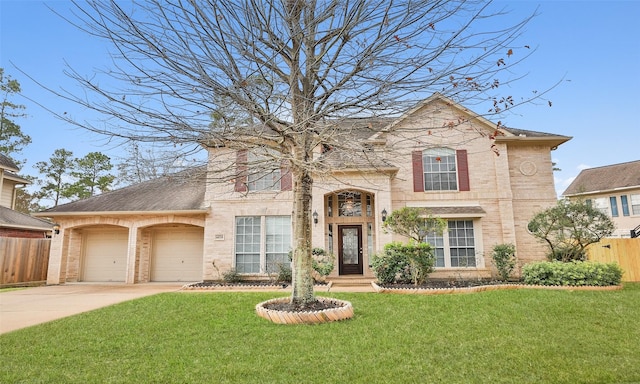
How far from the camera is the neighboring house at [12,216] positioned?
1526 cm

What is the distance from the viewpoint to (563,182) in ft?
92.8

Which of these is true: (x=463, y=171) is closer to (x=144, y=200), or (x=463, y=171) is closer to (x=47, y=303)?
(x=144, y=200)

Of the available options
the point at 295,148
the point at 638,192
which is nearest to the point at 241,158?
the point at 295,148

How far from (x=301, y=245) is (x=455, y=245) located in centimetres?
857

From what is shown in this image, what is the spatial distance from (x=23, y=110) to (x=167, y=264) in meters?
18.6

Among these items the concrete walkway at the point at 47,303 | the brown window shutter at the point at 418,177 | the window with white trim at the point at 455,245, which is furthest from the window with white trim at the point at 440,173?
the concrete walkway at the point at 47,303

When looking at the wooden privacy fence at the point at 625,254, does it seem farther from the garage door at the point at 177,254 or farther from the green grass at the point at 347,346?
the garage door at the point at 177,254

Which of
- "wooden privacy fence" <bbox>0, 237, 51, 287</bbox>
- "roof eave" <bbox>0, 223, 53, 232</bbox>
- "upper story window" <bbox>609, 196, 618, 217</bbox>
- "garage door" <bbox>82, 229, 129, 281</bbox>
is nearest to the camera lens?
"wooden privacy fence" <bbox>0, 237, 51, 287</bbox>

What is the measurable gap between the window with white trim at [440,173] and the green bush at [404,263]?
3.63 metres

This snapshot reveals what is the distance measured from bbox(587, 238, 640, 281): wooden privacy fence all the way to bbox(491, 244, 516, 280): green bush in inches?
113

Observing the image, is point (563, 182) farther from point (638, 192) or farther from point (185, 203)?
point (185, 203)

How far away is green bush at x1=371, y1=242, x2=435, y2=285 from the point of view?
1041cm

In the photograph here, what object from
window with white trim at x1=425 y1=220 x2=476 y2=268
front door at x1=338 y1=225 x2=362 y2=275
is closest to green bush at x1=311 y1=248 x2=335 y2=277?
front door at x1=338 y1=225 x2=362 y2=275

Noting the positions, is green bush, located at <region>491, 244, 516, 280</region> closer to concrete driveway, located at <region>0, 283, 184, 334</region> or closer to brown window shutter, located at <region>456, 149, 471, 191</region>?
brown window shutter, located at <region>456, 149, 471, 191</region>
